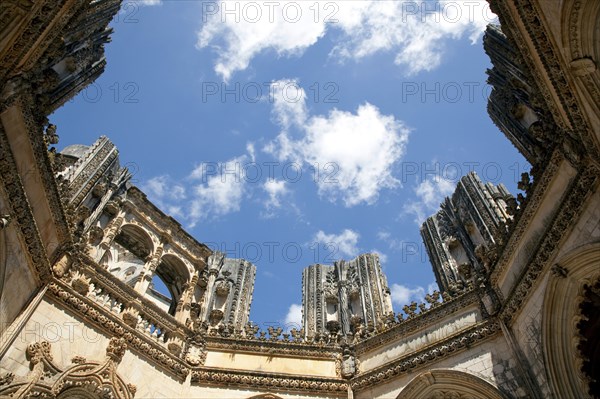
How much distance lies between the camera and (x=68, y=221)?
36.2 ft

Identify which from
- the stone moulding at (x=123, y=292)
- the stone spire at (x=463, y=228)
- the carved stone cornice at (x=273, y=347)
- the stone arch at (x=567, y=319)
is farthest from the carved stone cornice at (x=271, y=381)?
the stone arch at (x=567, y=319)

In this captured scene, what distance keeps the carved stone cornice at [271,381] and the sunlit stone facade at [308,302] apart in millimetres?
41

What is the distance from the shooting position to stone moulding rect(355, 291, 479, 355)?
468 inches

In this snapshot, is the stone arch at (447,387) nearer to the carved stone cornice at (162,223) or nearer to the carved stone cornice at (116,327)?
the carved stone cornice at (116,327)

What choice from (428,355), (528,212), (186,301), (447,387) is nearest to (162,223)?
(186,301)

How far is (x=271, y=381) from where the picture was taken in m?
12.1

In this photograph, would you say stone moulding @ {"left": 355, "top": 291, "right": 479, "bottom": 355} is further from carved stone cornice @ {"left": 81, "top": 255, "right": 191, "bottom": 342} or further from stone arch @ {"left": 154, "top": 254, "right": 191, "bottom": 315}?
stone arch @ {"left": 154, "top": 254, "right": 191, "bottom": 315}

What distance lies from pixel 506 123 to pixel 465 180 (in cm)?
325

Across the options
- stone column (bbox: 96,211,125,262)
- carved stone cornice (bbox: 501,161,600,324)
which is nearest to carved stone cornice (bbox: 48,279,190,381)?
stone column (bbox: 96,211,125,262)

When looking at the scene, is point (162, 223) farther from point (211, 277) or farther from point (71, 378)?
point (71, 378)

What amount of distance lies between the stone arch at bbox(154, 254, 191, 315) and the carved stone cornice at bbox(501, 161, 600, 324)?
378 inches

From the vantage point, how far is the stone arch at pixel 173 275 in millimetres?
15125

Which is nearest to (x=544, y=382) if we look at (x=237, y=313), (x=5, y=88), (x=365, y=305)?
(x=365, y=305)

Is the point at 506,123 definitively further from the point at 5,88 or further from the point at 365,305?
the point at 5,88
